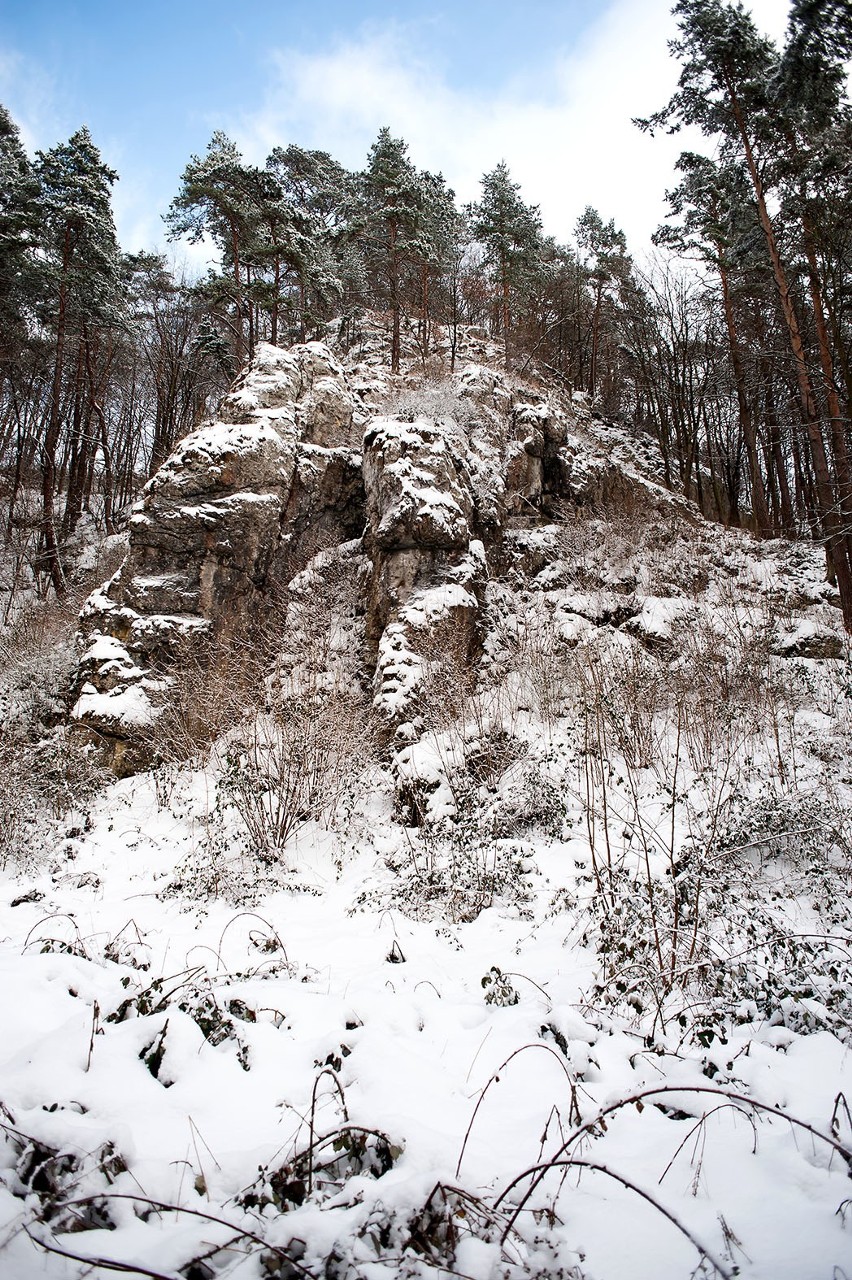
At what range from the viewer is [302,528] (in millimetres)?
12484

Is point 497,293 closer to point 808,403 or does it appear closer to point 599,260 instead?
point 599,260

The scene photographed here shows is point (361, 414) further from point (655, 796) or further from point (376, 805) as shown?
point (655, 796)

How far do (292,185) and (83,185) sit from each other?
444 inches

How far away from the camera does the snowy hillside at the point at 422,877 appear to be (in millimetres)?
1818

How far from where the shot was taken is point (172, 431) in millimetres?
20953

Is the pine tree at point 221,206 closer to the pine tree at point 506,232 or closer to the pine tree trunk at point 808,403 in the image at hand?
the pine tree at point 506,232

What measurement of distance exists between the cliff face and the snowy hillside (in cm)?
8

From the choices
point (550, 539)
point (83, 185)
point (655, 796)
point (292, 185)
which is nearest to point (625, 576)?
point (550, 539)

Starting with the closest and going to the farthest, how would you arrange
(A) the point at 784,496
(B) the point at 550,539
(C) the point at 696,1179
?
(C) the point at 696,1179 < (B) the point at 550,539 < (A) the point at 784,496

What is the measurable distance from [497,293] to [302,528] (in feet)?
59.2

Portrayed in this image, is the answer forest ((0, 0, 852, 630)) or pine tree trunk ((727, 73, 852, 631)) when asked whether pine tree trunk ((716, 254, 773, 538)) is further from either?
pine tree trunk ((727, 73, 852, 631))

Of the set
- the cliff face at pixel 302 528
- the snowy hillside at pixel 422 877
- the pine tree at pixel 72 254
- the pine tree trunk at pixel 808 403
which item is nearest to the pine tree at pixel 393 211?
the cliff face at pixel 302 528

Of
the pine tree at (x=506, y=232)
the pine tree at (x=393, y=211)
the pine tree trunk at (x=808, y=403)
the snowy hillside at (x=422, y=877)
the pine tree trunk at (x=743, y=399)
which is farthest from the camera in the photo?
the pine tree at (x=506, y=232)

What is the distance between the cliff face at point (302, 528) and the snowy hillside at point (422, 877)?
8 centimetres
